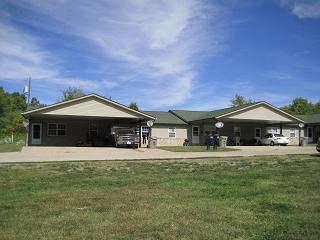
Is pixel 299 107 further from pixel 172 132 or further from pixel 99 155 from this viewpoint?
pixel 99 155

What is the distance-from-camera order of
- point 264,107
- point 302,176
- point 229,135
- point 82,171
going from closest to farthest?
point 302,176, point 82,171, point 264,107, point 229,135

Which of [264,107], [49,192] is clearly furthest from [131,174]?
[264,107]

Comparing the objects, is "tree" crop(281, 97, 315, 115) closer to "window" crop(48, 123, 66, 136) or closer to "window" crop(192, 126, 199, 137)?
"window" crop(192, 126, 199, 137)

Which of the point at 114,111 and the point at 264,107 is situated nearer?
the point at 114,111

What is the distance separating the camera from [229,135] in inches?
1939

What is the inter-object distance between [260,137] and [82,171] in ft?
126

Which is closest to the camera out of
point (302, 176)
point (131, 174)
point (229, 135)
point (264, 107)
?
point (302, 176)

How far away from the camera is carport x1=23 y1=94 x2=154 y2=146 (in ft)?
123

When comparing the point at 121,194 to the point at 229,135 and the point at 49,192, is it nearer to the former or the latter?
the point at 49,192

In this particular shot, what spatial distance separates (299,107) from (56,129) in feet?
230

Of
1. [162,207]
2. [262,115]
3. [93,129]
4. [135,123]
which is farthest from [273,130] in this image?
[162,207]

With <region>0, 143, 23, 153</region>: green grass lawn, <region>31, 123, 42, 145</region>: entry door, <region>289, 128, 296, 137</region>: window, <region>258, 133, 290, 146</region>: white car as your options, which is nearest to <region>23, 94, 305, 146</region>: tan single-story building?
<region>31, 123, 42, 145</region>: entry door

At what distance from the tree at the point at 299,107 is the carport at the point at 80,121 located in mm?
62853

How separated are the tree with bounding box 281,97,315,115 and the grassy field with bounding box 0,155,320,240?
88.1 metres
